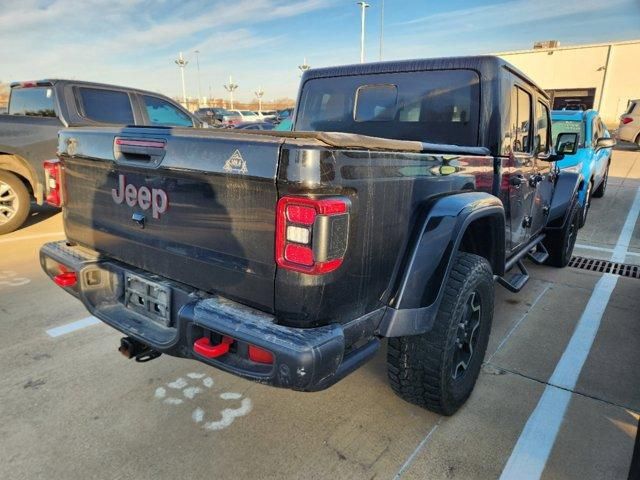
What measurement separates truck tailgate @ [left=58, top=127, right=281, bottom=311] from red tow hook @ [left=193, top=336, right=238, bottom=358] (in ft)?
0.65

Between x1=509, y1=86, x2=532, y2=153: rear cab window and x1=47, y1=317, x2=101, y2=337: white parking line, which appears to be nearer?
x1=509, y1=86, x2=532, y2=153: rear cab window

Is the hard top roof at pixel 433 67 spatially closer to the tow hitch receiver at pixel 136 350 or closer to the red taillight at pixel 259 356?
the red taillight at pixel 259 356

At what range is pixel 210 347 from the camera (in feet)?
6.19

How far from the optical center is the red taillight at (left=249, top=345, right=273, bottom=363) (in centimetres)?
178

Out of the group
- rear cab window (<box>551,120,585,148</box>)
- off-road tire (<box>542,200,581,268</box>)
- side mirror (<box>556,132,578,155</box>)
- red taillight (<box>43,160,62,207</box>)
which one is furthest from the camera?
rear cab window (<box>551,120,585,148</box>)

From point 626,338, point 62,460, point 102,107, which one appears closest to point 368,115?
point 626,338

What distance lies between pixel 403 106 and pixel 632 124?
1736cm

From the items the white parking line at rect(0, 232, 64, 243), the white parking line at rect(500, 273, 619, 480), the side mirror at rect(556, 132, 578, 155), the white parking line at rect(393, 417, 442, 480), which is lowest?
the white parking line at rect(393, 417, 442, 480)

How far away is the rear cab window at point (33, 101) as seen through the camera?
6.32 meters

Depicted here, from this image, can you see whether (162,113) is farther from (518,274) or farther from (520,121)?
(518,274)

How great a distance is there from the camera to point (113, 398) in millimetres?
2699

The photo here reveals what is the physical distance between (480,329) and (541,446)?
685mm

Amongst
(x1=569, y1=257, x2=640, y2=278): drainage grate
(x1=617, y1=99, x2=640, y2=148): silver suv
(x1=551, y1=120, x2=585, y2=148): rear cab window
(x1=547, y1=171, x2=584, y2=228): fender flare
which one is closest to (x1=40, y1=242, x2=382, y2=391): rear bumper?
(x1=547, y1=171, x2=584, y2=228): fender flare

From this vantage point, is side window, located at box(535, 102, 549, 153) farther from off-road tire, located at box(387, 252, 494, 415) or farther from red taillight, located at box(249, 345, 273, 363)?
red taillight, located at box(249, 345, 273, 363)
